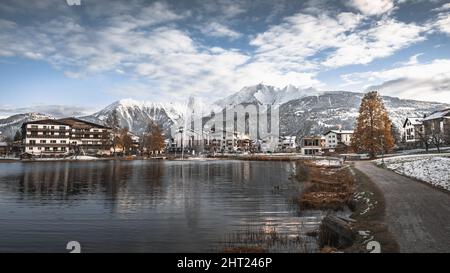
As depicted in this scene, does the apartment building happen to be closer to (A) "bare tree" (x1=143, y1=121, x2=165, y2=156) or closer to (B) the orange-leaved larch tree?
(A) "bare tree" (x1=143, y1=121, x2=165, y2=156)

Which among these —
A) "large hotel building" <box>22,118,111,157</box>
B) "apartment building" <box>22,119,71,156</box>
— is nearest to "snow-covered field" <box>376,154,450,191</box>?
"large hotel building" <box>22,118,111,157</box>

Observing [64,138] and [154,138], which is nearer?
[64,138]

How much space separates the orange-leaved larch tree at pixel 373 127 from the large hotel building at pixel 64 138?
113676 mm

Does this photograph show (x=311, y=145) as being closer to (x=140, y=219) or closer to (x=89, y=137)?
(x=89, y=137)

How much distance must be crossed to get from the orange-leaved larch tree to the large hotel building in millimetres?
113676

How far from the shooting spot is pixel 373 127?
69375mm

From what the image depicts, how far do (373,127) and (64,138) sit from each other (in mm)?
126082

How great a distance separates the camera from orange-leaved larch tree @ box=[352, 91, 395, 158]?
68688 mm

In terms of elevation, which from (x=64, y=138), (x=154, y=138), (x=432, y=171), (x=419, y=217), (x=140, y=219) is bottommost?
(x=140, y=219)

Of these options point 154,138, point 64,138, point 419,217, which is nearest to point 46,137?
point 64,138

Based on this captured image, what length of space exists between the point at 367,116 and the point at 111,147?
12022 centimetres

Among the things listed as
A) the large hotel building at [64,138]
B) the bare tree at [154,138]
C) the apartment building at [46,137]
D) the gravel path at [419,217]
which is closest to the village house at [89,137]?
the large hotel building at [64,138]
